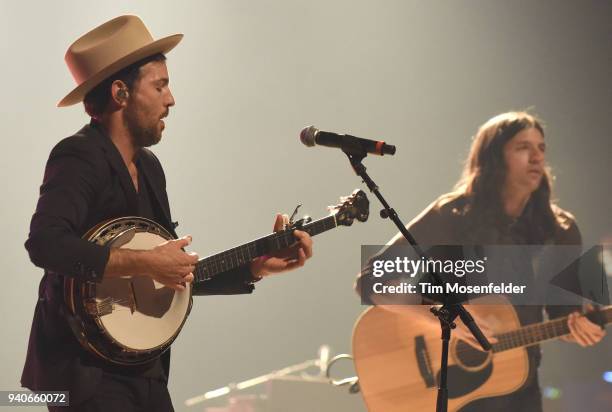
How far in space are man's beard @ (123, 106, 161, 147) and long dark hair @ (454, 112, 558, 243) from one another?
80.1 inches

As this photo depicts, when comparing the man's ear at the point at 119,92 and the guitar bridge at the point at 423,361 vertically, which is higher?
the man's ear at the point at 119,92

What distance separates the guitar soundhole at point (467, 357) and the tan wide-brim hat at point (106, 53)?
6.80 ft

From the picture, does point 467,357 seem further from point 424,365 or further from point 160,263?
point 160,263

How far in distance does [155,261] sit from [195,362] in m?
2.10

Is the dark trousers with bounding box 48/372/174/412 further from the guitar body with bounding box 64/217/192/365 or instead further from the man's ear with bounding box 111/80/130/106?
the man's ear with bounding box 111/80/130/106

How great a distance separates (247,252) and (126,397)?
710 mm

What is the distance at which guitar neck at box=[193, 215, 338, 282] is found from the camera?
2822 mm

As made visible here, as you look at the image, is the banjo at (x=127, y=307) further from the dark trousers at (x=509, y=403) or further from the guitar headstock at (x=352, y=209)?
the dark trousers at (x=509, y=403)

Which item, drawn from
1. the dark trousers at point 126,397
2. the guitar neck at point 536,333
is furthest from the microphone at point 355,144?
the guitar neck at point 536,333

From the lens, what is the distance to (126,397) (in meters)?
2.46

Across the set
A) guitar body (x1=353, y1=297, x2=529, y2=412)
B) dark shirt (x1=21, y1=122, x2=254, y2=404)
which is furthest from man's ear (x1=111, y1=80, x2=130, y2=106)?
guitar body (x1=353, y1=297, x2=529, y2=412)

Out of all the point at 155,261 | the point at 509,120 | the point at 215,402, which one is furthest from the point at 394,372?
the point at 155,261

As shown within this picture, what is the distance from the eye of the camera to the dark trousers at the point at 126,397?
7.88ft

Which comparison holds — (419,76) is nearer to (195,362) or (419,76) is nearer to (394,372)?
(394,372)
